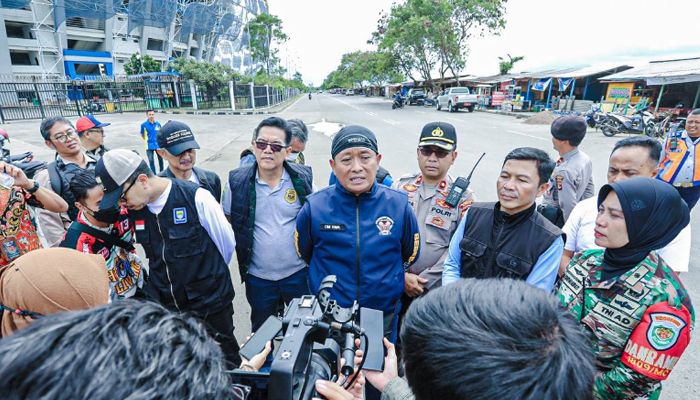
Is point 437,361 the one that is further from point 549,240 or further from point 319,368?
point 549,240

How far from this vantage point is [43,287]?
3.23 feet

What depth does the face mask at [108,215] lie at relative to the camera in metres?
1.69

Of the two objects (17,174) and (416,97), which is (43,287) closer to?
(17,174)

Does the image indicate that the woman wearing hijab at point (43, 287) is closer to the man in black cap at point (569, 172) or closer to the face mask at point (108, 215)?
the face mask at point (108, 215)

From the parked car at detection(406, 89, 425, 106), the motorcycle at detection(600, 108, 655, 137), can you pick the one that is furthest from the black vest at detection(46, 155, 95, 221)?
the parked car at detection(406, 89, 425, 106)

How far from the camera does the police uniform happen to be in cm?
267

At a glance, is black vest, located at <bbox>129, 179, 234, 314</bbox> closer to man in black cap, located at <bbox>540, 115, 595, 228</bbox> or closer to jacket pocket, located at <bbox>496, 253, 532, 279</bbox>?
jacket pocket, located at <bbox>496, 253, 532, 279</bbox>

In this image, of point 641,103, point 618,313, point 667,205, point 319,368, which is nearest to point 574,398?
point 319,368

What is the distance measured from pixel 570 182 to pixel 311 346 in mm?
2571

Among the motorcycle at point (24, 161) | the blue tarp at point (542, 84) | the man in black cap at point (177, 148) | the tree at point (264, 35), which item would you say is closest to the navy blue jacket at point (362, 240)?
the man in black cap at point (177, 148)

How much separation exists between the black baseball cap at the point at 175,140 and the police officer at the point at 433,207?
1.72 metres

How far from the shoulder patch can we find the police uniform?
1626 millimetres

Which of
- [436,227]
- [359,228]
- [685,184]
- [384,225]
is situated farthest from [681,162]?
[359,228]

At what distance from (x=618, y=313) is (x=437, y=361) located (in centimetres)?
97
